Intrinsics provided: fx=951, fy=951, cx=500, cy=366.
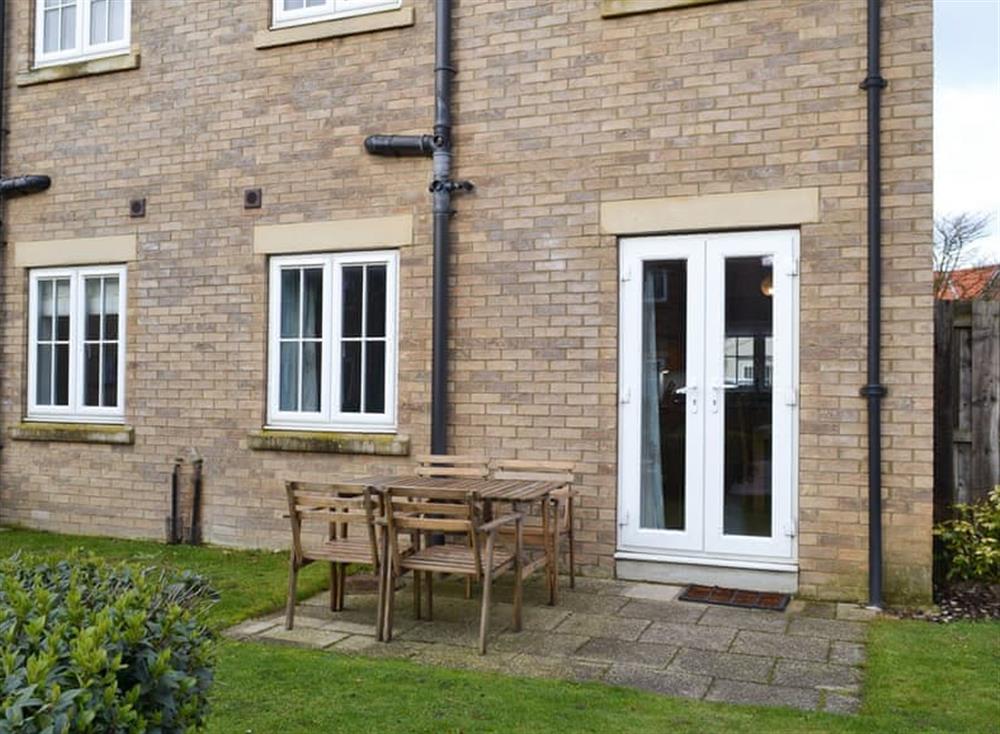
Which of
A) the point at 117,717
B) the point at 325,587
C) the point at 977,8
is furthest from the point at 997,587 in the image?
the point at 977,8

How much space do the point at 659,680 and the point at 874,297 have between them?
293cm

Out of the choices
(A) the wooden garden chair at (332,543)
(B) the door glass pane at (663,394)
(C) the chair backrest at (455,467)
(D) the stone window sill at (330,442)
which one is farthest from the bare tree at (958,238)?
(A) the wooden garden chair at (332,543)

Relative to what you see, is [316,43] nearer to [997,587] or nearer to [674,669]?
[674,669]

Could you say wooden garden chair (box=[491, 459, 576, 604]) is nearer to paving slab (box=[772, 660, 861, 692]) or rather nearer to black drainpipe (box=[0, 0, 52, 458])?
paving slab (box=[772, 660, 861, 692])

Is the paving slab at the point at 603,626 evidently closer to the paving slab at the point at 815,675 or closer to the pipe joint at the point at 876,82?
the paving slab at the point at 815,675

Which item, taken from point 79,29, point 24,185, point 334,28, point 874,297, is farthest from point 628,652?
point 79,29

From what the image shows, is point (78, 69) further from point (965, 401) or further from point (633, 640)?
point (965, 401)

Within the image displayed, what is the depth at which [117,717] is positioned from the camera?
2.25 m

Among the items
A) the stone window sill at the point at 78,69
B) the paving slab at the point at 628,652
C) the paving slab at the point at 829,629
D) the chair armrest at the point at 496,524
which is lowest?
the paving slab at the point at 628,652

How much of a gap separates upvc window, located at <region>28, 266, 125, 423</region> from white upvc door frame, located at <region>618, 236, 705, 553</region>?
465 cm

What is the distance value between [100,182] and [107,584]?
22.0 feet

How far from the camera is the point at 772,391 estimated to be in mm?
6426

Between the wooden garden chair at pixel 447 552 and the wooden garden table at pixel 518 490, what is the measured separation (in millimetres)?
143

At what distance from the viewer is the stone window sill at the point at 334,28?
24.6ft
